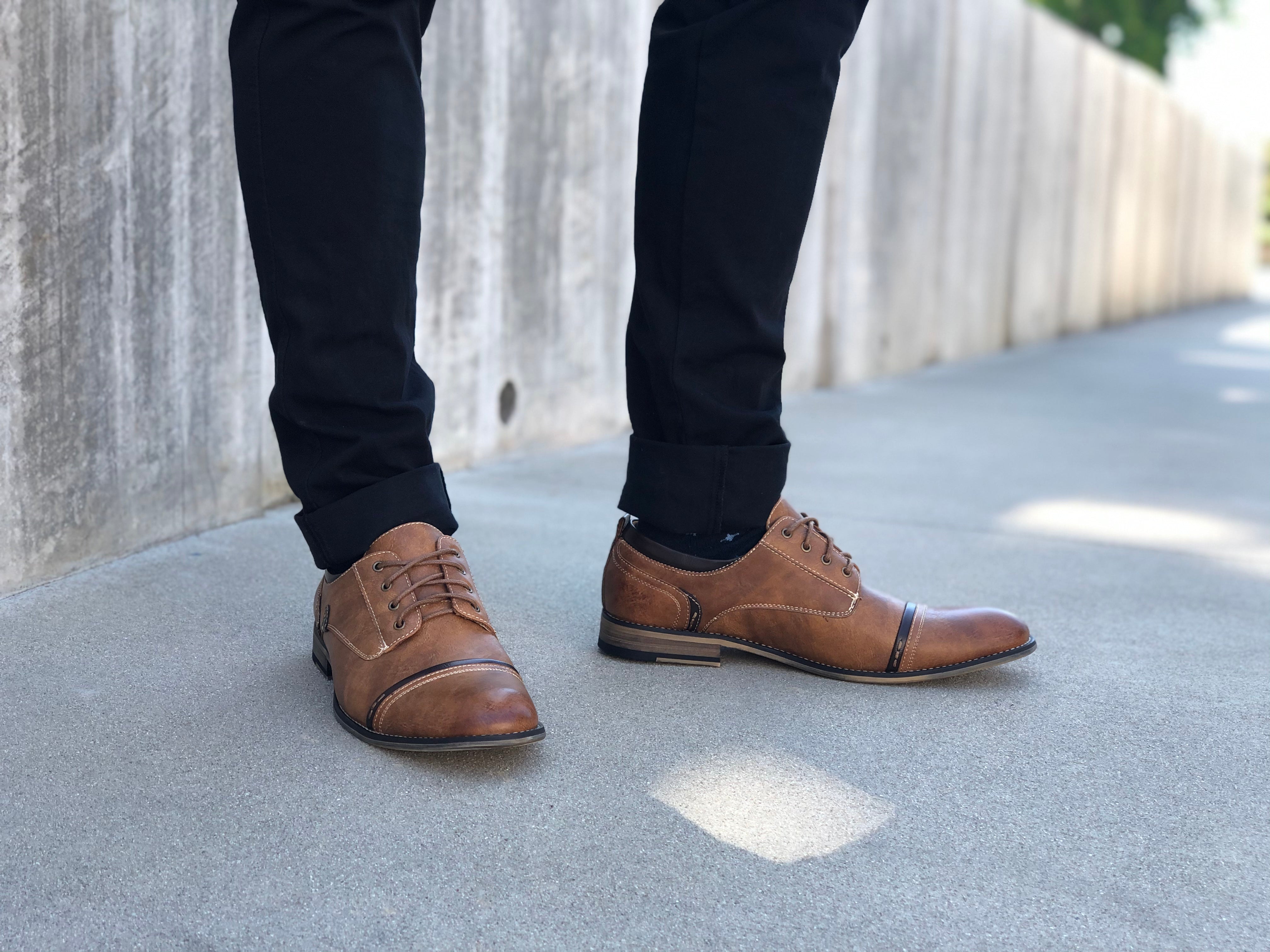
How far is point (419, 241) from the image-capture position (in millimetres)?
1033

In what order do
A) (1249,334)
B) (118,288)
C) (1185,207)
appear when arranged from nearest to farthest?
(118,288), (1249,334), (1185,207)

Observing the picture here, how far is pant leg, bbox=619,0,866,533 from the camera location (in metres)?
1.08

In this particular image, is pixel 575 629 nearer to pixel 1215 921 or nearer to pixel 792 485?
pixel 1215 921

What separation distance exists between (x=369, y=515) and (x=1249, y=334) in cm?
785

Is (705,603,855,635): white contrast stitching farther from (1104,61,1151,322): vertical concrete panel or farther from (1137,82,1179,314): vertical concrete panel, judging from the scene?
(1137,82,1179,314): vertical concrete panel

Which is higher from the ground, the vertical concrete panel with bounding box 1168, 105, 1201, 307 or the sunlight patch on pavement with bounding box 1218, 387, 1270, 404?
the vertical concrete panel with bounding box 1168, 105, 1201, 307

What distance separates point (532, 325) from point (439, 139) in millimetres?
446

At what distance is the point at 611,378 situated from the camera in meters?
2.66

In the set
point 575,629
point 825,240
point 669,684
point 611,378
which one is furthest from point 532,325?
point 825,240

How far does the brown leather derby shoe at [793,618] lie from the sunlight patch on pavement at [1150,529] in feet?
2.52

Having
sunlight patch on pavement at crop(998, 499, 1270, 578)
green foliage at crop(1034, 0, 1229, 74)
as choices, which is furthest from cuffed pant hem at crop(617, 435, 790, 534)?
green foliage at crop(1034, 0, 1229, 74)

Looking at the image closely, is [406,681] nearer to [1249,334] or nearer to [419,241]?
[419,241]

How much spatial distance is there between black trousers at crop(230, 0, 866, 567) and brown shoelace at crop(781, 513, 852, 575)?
35mm

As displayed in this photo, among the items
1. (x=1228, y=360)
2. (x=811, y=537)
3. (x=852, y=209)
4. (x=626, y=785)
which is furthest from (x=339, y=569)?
(x=1228, y=360)
